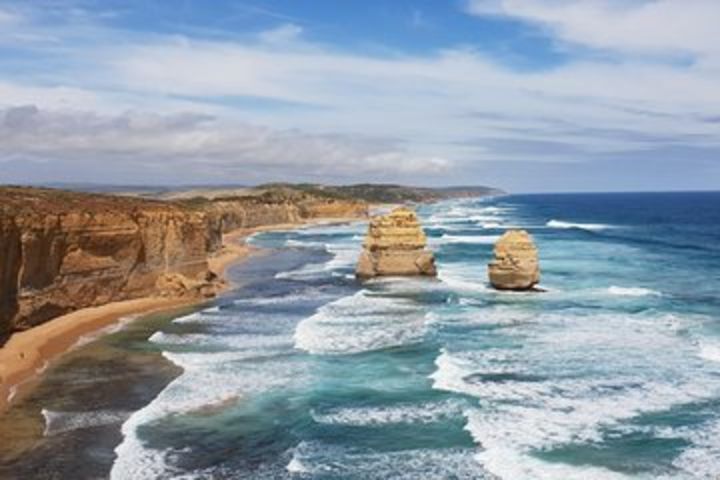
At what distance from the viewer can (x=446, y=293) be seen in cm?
5081

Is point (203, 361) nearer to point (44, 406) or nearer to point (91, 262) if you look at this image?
point (44, 406)

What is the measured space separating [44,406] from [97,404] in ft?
4.92

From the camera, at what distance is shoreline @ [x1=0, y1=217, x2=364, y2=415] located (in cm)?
3050

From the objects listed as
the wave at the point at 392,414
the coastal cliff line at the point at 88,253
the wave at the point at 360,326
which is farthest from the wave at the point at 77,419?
the coastal cliff line at the point at 88,253

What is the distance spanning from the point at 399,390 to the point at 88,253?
74.1ft

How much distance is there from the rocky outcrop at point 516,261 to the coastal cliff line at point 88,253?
1601 cm

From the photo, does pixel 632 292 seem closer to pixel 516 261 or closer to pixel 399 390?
pixel 516 261

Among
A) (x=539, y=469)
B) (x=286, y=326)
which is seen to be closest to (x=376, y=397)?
(x=539, y=469)

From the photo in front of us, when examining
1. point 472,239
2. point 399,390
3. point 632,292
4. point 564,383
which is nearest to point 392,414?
point 399,390

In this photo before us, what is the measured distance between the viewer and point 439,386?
28953 millimetres

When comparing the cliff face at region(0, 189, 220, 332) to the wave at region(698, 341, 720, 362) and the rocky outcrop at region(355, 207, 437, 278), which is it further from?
the wave at region(698, 341, 720, 362)

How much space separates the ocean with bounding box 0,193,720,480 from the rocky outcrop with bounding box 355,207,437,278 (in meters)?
5.05

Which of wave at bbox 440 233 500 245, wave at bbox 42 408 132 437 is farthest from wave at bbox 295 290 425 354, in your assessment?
wave at bbox 440 233 500 245

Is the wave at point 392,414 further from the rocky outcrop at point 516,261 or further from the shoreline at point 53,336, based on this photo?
the rocky outcrop at point 516,261
